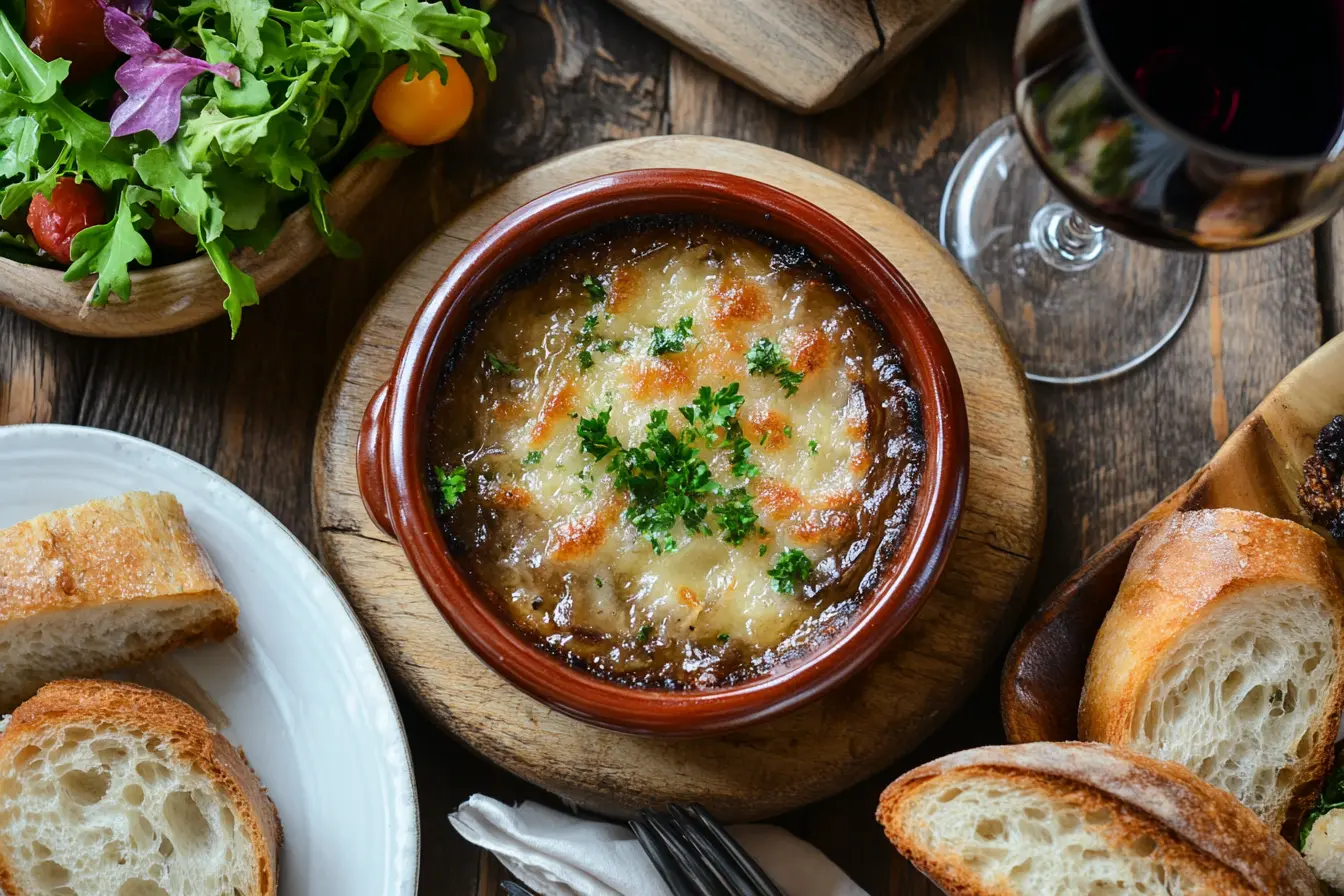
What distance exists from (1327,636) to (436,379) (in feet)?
5.01

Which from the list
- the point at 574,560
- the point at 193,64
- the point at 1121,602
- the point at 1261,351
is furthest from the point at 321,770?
the point at 1261,351

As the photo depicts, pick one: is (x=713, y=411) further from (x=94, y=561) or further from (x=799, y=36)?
(x=94, y=561)

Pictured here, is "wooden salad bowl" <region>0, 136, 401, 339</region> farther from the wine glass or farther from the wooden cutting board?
the wine glass

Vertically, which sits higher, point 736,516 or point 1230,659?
point 1230,659

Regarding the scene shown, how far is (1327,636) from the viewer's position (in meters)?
2.23

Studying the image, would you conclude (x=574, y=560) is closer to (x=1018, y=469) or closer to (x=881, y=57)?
(x=1018, y=469)

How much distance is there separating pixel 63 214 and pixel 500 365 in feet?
2.82

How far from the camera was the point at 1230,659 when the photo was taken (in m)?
2.24

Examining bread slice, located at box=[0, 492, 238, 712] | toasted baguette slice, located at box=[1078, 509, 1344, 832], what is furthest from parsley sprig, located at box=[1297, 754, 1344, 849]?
bread slice, located at box=[0, 492, 238, 712]

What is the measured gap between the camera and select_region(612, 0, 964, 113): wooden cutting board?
2.50 metres

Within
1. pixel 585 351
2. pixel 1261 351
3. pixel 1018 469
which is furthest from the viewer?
pixel 1261 351

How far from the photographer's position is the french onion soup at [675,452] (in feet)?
6.97

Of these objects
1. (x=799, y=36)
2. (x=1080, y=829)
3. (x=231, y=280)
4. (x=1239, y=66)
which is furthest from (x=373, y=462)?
(x=1239, y=66)

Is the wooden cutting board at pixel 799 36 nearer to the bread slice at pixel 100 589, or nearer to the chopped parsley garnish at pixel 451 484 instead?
the chopped parsley garnish at pixel 451 484
